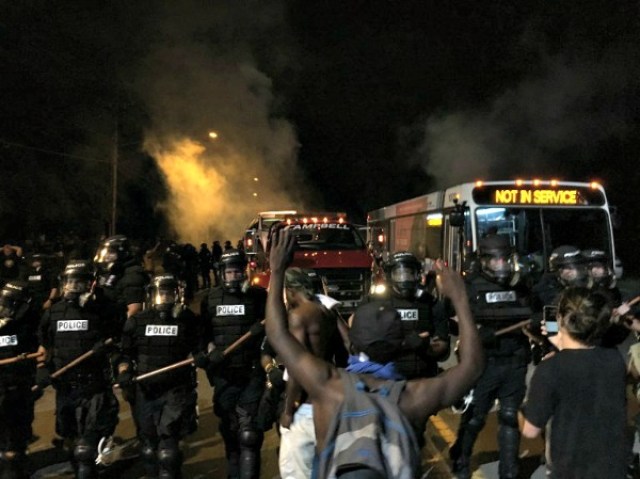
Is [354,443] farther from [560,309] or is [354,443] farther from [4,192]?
[4,192]

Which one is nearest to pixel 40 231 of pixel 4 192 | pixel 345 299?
pixel 4 192

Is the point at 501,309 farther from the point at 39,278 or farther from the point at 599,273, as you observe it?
the point at 39,278

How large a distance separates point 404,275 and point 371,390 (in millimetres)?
2479

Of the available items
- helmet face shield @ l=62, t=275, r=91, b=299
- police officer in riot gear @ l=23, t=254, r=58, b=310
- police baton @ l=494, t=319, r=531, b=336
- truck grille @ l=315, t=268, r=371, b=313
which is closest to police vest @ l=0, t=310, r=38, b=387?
helmet face shield @ l=62, t=275, r=91, b=299

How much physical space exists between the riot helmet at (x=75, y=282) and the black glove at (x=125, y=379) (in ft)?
2.23

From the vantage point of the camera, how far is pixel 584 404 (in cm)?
257

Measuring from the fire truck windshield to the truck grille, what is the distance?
0.62 metres

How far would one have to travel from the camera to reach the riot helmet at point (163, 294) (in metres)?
4.38

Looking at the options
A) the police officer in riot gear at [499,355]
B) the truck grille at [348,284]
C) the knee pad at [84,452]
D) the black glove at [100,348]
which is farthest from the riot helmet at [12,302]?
the truck grille at [348,284]

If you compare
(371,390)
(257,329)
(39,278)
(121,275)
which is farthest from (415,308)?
(39,278)

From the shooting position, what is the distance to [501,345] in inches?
179

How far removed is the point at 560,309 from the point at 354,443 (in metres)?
1.34

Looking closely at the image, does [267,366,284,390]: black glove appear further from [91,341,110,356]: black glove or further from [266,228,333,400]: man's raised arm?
[266,228,333,400]: man's raised arm

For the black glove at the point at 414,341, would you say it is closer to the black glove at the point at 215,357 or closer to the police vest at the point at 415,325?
the police vest at the point at 415,325
